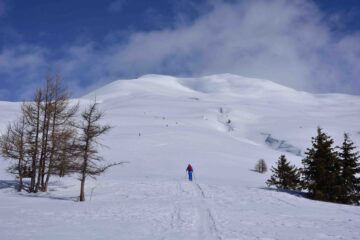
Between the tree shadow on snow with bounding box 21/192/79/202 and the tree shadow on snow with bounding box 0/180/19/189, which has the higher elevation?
the tree shadow on snow with bounding box 0/180/19/189

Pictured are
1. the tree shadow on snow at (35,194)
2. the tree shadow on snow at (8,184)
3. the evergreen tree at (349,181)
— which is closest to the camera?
the tree shadow on snow at (35,194)

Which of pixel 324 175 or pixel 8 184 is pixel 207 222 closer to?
pixel 324 175

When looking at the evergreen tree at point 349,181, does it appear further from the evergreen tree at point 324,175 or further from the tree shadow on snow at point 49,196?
the tree shadow on snow at point 49,196

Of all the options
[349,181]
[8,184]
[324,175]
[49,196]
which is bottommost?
[49,196]

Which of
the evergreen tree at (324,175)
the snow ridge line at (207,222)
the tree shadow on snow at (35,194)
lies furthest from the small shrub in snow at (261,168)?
the tree shadow on snow at (35,194)

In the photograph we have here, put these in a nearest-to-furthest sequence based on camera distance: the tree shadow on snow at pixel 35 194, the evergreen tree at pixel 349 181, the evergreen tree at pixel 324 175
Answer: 1. the tree shadow on snow at pixel 35 194
2. the evergreen tree at pixel 324 175
3. the evergreen tree at pixel 349 181

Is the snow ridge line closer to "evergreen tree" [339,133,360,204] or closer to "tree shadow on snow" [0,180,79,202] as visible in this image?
"tree shadow on snow" [0,180,79,202]

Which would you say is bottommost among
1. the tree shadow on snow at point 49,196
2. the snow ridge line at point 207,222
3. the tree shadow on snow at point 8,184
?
the tree shadow on snow at point 49,196

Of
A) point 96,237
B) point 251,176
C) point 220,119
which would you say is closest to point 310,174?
point 251,176

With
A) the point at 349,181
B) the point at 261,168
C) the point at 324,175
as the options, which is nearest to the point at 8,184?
the point at 324,175

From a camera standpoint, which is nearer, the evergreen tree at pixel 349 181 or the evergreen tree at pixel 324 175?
the evergreen tree at pixel 324 175

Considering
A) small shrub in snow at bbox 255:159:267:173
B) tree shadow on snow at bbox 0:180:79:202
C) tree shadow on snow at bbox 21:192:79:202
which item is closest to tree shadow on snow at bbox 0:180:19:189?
tree shadow on snow at bbox 0:180:79:202

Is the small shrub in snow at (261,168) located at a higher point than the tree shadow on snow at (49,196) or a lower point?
higher

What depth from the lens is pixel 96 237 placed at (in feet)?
42.7
